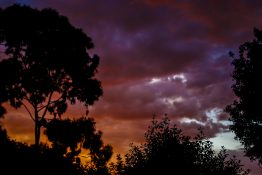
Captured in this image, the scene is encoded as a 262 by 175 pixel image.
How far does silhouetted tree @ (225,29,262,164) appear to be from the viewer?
2435 inches

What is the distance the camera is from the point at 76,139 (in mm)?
54562

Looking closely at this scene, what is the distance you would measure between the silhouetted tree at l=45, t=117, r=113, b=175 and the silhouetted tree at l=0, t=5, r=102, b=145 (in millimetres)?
1367

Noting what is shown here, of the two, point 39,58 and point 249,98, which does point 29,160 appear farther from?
point 249,98

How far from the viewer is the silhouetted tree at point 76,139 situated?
53688 mm

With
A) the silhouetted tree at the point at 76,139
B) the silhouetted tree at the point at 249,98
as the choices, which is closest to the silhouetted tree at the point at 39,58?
the silhouetted tree at the point at 76,139

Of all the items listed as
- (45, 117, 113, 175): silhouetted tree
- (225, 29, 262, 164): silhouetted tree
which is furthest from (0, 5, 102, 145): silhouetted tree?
(225, 29, 262, 164): silhouetted tree

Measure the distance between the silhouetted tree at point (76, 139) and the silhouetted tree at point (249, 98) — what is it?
1782 cm

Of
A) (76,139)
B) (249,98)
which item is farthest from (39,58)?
(249,98)

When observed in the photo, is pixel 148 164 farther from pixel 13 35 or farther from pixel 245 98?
pixel 13 35

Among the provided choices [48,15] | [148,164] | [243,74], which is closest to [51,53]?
[48,15]

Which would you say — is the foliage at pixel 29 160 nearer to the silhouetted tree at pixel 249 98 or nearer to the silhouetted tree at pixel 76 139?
the silhouetted tree at pixel 76 139

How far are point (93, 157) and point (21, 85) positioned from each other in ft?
39.0

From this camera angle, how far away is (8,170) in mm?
47062

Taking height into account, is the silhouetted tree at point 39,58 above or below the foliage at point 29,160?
above
